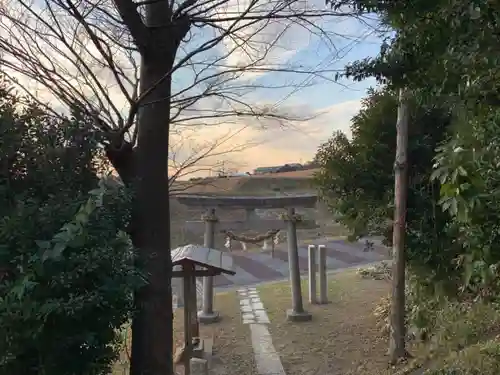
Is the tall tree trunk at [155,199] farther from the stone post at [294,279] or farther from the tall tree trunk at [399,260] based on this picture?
the stone post at [294,279]

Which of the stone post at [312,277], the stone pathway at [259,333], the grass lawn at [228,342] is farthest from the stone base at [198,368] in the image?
the stone post at [312,277]

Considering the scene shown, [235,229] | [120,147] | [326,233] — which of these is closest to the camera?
[120,147]

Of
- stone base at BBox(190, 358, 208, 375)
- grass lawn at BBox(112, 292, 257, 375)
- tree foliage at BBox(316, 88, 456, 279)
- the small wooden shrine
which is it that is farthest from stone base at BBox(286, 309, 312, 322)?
stone base at BBox(190, 358, 208, 375)

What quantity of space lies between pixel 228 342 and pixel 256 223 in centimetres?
282

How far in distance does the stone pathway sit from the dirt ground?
109 mm

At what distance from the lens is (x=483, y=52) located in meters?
2.28

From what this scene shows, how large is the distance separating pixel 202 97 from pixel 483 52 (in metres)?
1.62

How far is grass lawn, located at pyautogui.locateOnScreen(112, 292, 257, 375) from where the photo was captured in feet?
19.3

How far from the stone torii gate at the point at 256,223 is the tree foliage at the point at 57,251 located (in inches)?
224

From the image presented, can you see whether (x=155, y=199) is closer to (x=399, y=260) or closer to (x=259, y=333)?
(x=399, y=260)

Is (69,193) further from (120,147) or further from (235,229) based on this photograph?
(235,229)

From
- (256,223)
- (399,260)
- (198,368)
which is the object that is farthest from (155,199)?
(256,223)

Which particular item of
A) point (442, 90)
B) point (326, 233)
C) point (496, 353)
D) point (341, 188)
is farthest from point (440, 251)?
point (326, 233)

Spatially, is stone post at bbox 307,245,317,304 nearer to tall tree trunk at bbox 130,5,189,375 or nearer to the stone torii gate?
the stone torii gate
